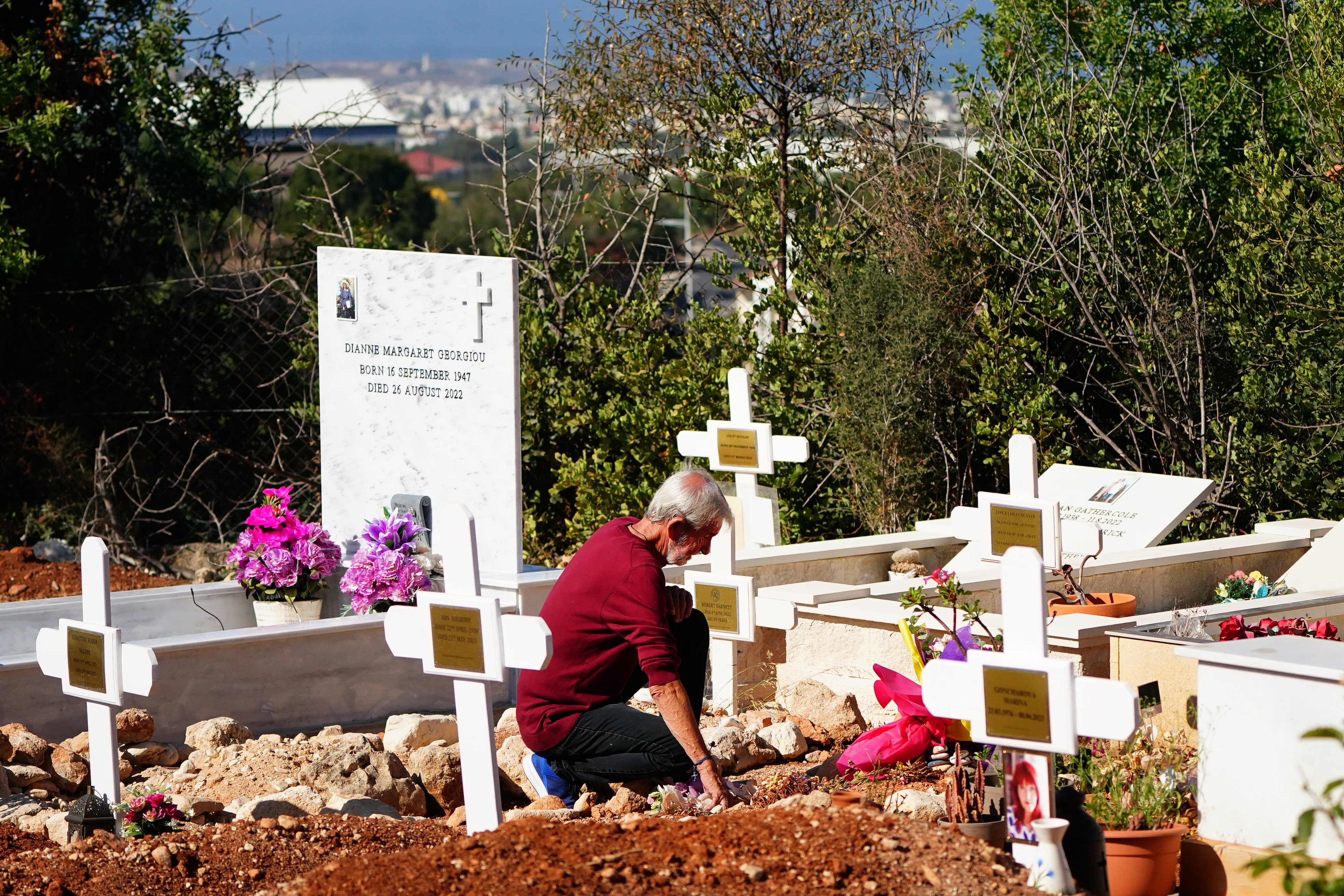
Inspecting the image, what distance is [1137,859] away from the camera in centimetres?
343

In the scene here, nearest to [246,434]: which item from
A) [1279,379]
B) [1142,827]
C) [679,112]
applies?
[679,112]

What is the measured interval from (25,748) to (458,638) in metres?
2.21

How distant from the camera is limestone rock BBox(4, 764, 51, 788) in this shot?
497 centimetres

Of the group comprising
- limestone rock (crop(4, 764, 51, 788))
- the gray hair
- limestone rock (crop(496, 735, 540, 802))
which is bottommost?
limestone rock (crop(496, 735, 540, 802))

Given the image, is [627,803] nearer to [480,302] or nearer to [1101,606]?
[1101,606]

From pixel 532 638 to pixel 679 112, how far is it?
22.2 feet

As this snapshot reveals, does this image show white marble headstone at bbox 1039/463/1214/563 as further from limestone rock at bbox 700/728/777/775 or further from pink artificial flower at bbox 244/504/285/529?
pink artificial flower at bbox 244/504/285/529

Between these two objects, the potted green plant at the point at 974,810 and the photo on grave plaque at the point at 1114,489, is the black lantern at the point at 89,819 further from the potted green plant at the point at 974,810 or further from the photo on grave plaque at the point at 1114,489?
the photo on grave plaque at the point at 1114,489

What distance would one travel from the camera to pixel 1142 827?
355 centimetres

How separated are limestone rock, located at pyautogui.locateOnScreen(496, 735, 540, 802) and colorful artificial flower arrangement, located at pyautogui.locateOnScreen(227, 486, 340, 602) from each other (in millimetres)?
1770

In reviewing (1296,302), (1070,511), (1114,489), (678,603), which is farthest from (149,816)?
(1296,302)

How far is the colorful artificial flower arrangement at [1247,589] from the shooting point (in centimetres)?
653

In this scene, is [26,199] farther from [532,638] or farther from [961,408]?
[532,638]

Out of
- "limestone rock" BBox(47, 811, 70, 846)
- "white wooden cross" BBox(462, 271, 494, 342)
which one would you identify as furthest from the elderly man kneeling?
"white wooden cross" BBox(462, 271, 494, 342)
